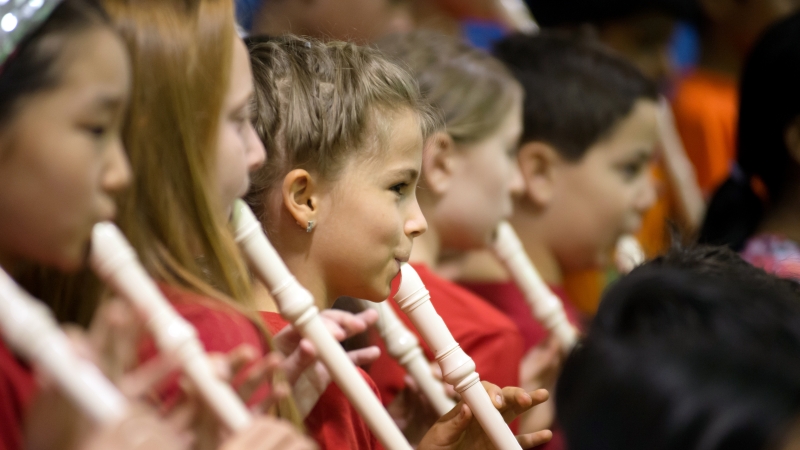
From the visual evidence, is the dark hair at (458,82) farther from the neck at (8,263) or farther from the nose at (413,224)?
the neck at (8,263)

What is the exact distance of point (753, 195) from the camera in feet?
6.23

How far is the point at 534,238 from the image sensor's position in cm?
177

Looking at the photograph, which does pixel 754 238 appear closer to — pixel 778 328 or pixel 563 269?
pixel 563 269

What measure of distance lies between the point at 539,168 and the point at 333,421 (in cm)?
85

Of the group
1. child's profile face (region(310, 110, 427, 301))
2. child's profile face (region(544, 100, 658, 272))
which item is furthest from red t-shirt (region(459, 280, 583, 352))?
child's profile face (region(310, 110, 427, 301))

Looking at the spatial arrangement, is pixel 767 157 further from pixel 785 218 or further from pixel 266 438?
pixel 266 438

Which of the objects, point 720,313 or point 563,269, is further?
point 563,269

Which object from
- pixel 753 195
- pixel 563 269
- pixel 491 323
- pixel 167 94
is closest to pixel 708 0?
pixel 753 195

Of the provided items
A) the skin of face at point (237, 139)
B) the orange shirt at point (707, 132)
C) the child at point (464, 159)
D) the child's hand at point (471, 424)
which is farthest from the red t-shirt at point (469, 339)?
the orange shirt at point (707, 132)

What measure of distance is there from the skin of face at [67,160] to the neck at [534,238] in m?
1.11

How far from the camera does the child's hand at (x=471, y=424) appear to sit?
1010 mm

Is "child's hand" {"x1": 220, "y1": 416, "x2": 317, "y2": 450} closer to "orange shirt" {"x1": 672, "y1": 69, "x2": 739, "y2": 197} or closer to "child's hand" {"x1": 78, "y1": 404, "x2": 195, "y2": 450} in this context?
"child's hand" {"x1": 78, "y1": 404, "x2": 195, "y2": 450}

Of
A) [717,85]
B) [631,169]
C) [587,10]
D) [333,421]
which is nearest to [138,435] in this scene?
[333,421]

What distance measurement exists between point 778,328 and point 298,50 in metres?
0.62
